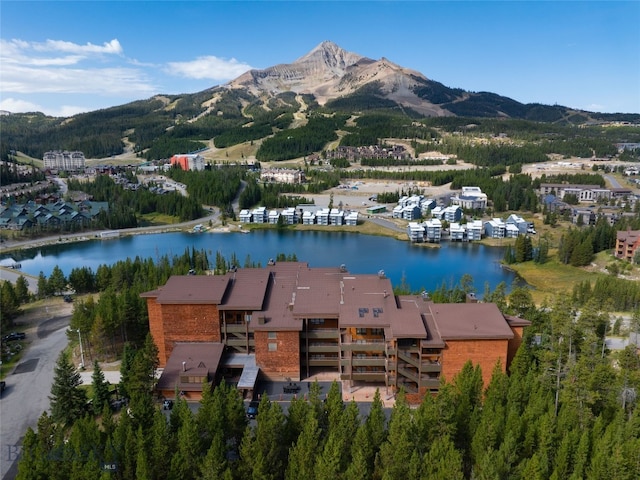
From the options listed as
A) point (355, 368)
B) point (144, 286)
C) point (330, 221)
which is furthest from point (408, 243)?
point (355, 368)

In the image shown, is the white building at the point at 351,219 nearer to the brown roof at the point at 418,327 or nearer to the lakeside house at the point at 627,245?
the lakeside house at the point at 627,245

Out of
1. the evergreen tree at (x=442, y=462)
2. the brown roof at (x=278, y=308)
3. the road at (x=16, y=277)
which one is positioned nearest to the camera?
the evergreen tree at (x=442, y=462)

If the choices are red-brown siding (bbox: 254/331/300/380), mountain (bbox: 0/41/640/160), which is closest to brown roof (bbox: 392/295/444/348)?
red-brown siding (bbox: 254/331/300/380)

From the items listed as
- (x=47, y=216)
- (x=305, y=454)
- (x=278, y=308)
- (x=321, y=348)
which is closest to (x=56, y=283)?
(x=278, y=308)

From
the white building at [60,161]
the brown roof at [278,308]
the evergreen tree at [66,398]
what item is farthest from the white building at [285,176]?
the evergreen tree at [66,398]

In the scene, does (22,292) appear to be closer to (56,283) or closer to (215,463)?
(56,283)

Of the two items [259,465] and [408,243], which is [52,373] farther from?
[408,243]
